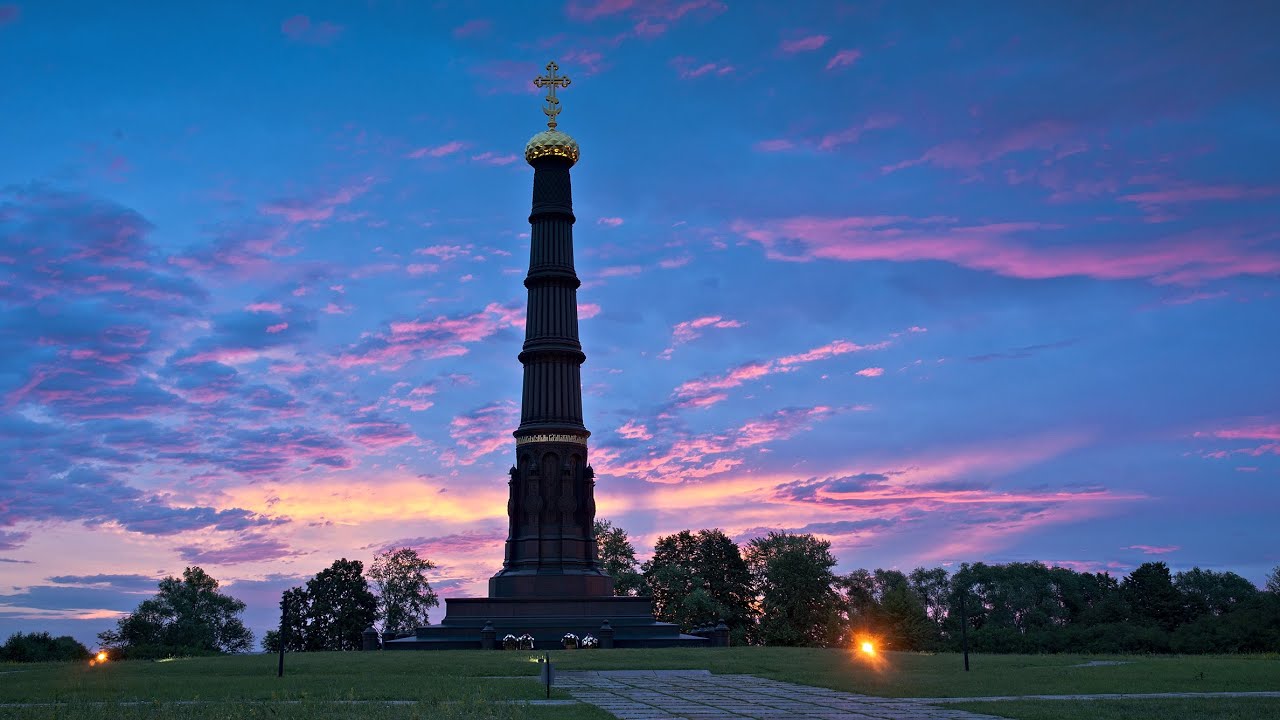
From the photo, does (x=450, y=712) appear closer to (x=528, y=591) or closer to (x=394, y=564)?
(x=528, y=591)

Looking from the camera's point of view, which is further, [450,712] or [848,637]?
[848,637]

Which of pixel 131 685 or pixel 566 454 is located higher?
pixel 566 454

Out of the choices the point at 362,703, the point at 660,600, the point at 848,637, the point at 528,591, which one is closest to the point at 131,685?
the point at 362,703

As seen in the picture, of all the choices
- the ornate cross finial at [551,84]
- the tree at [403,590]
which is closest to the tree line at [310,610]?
the tree at [403,590]

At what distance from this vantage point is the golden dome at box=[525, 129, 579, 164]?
6075cm

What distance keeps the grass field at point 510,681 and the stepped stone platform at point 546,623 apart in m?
9.91

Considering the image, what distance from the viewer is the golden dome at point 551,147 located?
60750mm

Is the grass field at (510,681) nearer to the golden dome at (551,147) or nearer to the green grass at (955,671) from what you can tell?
the green grass at (955,671)

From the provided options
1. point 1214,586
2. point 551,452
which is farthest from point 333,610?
point 1214,586

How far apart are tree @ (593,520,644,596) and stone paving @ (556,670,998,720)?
44.1 metres

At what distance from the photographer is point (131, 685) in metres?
23.7

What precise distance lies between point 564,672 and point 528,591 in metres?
24.4

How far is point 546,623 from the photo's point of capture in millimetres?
49719

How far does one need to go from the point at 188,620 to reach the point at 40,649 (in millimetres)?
23590
